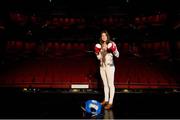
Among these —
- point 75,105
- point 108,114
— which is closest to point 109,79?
point 108,114

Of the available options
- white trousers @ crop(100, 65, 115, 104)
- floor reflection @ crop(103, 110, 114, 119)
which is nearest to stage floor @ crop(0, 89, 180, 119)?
floor reflection @ crop(103, 110, 114, 119)

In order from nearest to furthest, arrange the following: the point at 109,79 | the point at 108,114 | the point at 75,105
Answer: the point at 108,114, the point at 109,79, the point at 75,105

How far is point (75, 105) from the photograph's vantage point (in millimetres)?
4820

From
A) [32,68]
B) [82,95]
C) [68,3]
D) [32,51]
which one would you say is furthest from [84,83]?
[68,3]

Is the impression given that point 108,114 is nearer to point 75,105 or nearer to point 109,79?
point 109,79

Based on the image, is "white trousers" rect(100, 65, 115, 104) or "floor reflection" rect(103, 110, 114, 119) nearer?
"floor reflection" rect(103, 110, 114, 119)

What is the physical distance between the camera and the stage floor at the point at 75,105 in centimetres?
393

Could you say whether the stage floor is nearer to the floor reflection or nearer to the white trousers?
the floor reflection

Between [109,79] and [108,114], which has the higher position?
[109,79]

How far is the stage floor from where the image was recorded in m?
3.93

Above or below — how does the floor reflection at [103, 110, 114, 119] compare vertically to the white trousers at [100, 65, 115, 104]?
below

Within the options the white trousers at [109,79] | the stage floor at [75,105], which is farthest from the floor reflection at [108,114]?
the white trousers at [109,79]

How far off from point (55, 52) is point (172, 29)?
181 inches

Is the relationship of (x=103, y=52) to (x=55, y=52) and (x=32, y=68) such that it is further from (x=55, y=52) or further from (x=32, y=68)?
(x=55, y=52)
